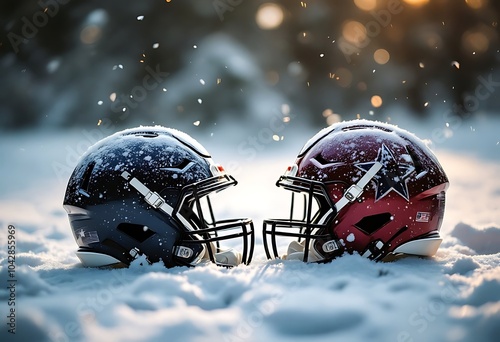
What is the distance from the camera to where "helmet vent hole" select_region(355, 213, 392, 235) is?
4812 millimetres

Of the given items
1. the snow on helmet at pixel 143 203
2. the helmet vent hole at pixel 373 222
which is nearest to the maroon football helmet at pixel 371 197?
the helmet vent hole at pixel 373 222

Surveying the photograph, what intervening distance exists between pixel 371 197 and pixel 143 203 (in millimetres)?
1910

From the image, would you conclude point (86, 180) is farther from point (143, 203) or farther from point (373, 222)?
point (373, 222)

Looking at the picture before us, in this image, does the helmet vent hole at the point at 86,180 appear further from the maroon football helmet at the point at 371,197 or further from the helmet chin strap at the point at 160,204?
the maroon football helmet at the point at 371,197

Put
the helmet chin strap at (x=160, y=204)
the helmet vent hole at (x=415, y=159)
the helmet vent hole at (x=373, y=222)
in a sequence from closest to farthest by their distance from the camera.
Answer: the helmet chin strap at (x=160, y=204)
the helmet vent hole at (x=373, y=222)
the helmet vent hole at (x=415, y=159)

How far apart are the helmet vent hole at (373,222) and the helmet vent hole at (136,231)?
5.80ft

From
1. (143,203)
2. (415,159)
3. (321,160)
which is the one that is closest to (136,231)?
(143,203)

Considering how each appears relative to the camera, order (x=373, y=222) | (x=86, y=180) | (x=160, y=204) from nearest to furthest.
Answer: (x=160, y=204) → (x=373, y=222) → (x=86, y=180)

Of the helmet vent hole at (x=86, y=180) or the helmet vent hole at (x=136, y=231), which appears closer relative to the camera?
the helmet vent hole at (x=136, y=231)

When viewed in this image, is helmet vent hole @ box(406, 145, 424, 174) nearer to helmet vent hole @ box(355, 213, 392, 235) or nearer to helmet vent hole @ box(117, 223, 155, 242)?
helmet vent hole @ box(355, 213, 392, 235)

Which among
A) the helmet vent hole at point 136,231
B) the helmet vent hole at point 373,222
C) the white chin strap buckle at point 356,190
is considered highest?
the white chin strap buckle at point 356,190

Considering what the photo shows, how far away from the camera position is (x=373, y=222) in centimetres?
484

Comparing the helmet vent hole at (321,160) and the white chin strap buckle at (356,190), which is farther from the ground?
the helmet vent hole at (321,160)

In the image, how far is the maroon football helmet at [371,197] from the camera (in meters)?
4.78
